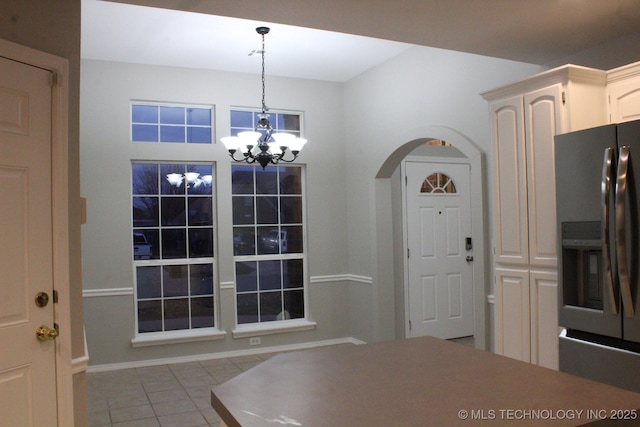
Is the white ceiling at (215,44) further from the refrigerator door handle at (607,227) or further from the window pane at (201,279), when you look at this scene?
the refrigerator door handle at (607,227)

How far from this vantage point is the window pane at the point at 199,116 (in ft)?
18.6

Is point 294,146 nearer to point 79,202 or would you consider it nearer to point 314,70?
point 314,70

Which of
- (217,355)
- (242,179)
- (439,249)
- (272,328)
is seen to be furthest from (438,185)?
(217,355)

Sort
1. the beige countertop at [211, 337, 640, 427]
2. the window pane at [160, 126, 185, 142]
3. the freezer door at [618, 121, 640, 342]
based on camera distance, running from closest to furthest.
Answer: the beige countertop at [211, 337, 640, 427] → the freezer door at [618, 121, 640, 342] → the window pane at [160, 126, 185, 142]

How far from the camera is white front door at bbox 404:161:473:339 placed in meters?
6.02

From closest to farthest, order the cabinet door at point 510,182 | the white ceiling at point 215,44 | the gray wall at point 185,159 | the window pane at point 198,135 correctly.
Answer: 1. the cabinet door at point 510,182
2. the white ceiling at point 215,44
3. the gray wall at point 185,159
4. the window pane at point 198,135

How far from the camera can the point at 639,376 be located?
2.46 metres

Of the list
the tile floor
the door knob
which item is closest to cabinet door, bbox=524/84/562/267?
the tile floor

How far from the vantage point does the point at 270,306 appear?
6023mm

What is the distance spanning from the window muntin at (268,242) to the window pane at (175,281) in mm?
566

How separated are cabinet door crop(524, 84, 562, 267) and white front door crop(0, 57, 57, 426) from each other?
8.57 ft

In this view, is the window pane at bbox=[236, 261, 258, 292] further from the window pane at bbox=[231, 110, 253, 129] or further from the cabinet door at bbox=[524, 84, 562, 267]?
the cabinet door at bbox=[524, 84, 562, 267]

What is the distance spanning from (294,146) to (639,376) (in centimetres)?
304

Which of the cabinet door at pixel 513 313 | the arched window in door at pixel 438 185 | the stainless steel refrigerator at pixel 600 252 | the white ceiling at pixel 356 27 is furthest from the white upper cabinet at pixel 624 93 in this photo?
the arched window in door at pixel 438 185
